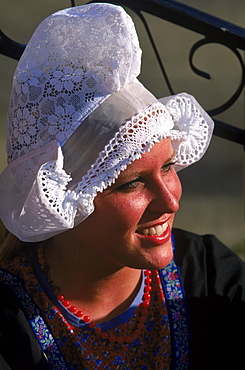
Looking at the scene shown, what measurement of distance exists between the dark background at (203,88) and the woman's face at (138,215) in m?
1.93

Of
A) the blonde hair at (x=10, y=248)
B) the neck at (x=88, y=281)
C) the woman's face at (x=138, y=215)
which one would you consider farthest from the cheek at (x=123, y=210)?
the blonde hair at (x=10, y=248)

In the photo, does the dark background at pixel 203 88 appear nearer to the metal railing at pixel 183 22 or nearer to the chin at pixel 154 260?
the metal railing at pixel 183 22

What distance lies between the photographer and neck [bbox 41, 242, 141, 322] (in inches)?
97.1

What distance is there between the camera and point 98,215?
2262 mm

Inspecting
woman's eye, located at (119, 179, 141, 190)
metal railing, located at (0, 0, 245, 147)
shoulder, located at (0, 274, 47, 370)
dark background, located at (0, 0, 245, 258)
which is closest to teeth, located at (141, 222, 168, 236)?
woman's eye, located at (119, 179, 141, 190)

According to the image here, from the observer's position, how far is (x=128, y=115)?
219cm

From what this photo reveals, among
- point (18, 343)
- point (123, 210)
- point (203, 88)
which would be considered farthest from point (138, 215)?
point (203, 88)

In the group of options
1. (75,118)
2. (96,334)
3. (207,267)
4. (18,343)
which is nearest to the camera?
(75,118)

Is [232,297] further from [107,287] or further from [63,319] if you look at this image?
[63,319]

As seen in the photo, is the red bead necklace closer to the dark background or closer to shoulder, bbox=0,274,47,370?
shoulder, bbox=0,274,47,370

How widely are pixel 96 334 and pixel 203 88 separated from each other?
3.50 meters

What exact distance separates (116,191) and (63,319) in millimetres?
565

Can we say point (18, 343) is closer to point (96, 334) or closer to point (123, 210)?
point (96, 334)

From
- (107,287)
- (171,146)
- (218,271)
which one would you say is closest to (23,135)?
(171,146)
